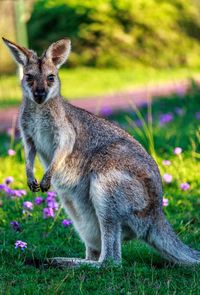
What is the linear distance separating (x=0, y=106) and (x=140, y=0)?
3163 millimetres

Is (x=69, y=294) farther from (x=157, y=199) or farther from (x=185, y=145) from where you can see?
(x=185, y=145)

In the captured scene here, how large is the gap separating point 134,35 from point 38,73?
15650mm

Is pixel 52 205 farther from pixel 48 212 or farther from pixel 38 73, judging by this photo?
pixel 38 73

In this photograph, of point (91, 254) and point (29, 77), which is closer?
point (29, 77)

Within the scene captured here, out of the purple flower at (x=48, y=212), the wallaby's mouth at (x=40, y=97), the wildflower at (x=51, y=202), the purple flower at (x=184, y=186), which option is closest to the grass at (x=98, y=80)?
the purple flower at (x=184, y=186)

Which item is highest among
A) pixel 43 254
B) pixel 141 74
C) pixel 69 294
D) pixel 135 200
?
pixel 135 200

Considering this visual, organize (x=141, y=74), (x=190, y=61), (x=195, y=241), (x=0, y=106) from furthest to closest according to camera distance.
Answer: (x=190, y=61) → (x=141, y=74) → (x=0, y=106) → (x=195, y=241)

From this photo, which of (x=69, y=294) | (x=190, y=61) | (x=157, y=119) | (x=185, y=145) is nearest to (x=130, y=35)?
(x=190, y=61)

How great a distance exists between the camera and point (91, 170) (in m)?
4.95

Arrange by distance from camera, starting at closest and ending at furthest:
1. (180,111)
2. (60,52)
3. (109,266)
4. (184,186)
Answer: (109,266) → (60,52) → (184,186) → (180,111)

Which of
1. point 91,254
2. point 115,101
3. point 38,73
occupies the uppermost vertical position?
point 38,73

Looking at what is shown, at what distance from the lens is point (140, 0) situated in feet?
44.9

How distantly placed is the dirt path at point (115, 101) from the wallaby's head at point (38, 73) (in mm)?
5988

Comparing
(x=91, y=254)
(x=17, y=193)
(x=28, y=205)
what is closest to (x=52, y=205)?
(x=28, y=205)
